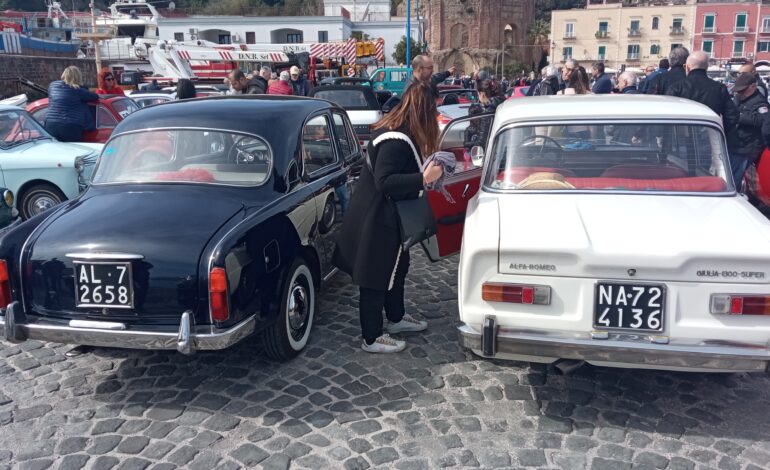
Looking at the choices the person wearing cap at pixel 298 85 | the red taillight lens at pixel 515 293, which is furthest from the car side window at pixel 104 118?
the red taillight lens at pixel 515 293

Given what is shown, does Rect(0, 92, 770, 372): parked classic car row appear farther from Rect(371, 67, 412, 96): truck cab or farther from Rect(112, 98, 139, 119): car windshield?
Rect(371, 67, 412, 96): truck cab

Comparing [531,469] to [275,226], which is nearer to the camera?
[531,469]

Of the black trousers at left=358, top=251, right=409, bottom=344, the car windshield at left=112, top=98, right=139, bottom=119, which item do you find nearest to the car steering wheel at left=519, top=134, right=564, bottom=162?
the black trousers at left=358, top=251, right=409, bottom=344

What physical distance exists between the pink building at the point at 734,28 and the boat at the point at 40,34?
62.0 m

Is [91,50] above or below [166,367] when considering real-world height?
above

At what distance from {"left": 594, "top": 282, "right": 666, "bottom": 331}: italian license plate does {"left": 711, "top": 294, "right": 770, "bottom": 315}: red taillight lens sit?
246 mm

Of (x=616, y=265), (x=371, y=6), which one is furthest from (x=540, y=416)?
(x=371, y=6)

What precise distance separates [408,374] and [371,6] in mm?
66843

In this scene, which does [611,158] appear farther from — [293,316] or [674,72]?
[674,72]

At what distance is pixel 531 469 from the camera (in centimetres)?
311

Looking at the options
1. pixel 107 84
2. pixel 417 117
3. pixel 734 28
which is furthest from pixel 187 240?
pixel 734 28

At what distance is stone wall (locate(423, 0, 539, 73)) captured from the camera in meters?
72.8

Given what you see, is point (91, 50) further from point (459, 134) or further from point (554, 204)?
point (554, 204)

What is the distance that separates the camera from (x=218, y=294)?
135 inches
